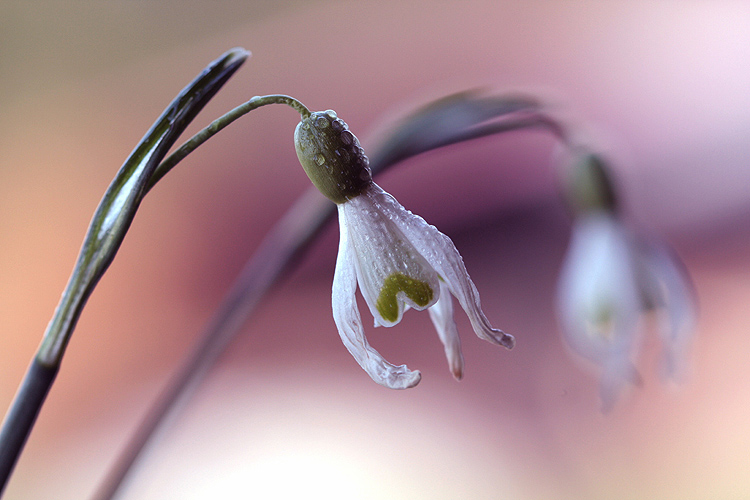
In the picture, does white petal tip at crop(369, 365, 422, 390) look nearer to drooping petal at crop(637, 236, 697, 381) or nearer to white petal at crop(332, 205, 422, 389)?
white petal at crop(332, 205, 422, 389)

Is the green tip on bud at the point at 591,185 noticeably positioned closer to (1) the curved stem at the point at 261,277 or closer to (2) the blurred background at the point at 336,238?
(1) the curved stem at the point at 261,277

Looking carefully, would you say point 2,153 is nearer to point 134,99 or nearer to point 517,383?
point 134,99

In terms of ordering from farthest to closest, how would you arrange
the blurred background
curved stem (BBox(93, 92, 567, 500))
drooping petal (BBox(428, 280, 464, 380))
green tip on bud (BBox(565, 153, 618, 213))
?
the blurred background
green tip on bud (BBox(565, 153, 618, 213))
curved stem (BBox(93, 92, 567, 500))
drooping petal (BBox(428, 280, 464, 380))

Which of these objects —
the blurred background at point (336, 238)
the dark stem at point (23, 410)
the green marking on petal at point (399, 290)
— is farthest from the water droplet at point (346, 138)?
the blurred background at point (336, 238)

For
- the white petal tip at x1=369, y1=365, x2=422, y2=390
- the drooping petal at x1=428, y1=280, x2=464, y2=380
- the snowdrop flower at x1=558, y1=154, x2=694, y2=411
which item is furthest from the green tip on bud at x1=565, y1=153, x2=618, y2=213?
the white petal tip at x1=369, y1=365, x2=422, y2=390

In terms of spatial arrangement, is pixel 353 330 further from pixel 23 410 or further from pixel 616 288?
pixel 616 288

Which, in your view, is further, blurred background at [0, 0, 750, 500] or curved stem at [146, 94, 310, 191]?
blurred background at [0, 0, 750, 500]

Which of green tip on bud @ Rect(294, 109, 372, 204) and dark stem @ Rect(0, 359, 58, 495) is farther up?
green tip on bud @ Rect(294, 109, 372, 204)
